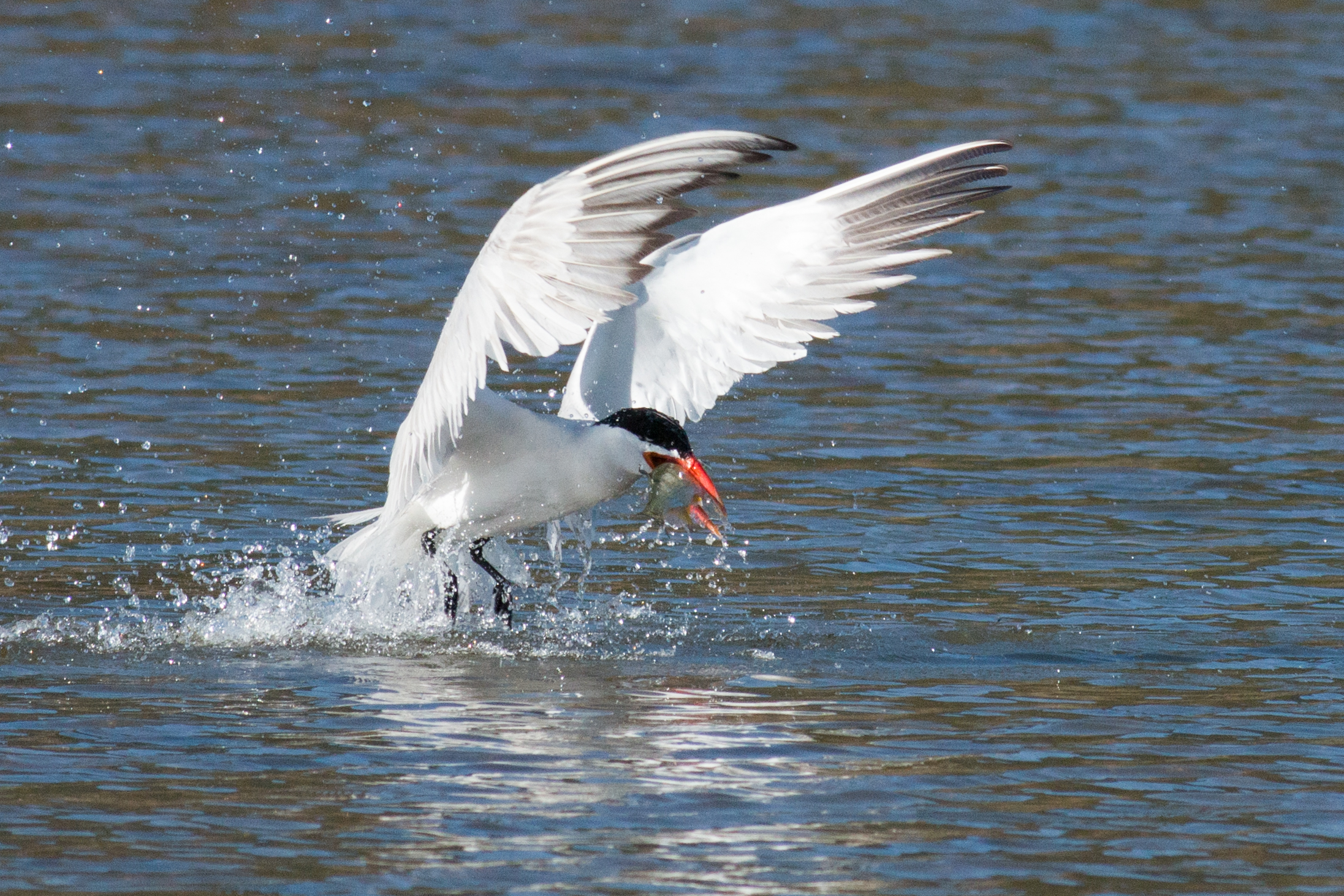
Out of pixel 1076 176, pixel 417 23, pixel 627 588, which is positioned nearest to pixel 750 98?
pixel 1076 176

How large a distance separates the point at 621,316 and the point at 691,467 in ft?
2.92

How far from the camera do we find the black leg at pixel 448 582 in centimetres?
759

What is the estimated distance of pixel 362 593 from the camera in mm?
7434

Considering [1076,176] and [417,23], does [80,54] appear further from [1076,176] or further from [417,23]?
[1076,176]

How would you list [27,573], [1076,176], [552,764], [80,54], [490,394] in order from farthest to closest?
[80,54] → [1076,176] → [27,573] → [490,394] → [552,764]

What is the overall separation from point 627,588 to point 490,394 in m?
1.18

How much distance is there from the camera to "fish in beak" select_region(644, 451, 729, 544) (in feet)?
22.3

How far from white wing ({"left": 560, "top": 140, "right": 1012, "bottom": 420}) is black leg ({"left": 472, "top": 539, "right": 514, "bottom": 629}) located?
0.58 m

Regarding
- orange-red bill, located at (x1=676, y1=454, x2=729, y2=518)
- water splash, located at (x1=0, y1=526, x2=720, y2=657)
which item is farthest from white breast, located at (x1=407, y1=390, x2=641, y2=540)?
water splash, located at (x1=0, y1=526, x2=720, y2=657)

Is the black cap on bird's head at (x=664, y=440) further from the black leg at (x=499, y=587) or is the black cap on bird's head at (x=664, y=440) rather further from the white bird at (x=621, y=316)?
the black leg at (x=499, y=587)

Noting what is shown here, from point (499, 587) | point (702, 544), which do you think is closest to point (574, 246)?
point (499, 587)

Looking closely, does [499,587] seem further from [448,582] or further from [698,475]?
[698,475]

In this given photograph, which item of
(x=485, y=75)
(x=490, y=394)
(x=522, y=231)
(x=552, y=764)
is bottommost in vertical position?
(x=552, y=764)

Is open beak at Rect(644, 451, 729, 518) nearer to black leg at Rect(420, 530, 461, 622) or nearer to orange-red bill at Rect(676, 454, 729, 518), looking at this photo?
orange-red bill at Rect(676, 454, 729, 518)
